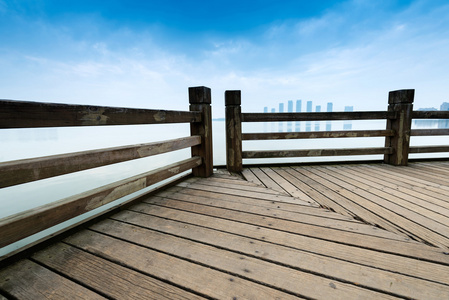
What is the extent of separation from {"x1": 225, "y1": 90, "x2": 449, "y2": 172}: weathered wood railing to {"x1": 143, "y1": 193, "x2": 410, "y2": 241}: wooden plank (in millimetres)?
1258

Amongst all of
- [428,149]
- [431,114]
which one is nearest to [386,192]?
[428,149]

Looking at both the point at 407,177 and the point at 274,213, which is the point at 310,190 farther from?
the point at 407,177

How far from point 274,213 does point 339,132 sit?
2230mm

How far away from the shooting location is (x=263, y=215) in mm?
1550

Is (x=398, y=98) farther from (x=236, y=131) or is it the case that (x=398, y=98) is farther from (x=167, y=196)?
(x=167, y=196)

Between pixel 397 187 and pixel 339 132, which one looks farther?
pixel 339 132

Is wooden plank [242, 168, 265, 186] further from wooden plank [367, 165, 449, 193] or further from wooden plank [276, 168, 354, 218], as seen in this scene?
wooden plank [367, 165, 449, 193]

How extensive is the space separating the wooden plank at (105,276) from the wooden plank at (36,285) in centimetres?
3

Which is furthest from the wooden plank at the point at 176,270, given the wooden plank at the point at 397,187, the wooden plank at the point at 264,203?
the wooden plank at the point at 397,187

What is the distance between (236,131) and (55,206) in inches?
86.2

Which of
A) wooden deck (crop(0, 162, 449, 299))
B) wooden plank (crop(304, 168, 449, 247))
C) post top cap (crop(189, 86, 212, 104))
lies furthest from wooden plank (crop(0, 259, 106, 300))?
post top cap (crop(189, 86, 212, 104))

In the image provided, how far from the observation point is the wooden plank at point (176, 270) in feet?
2.73

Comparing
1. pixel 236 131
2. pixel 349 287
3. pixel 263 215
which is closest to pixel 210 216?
pixel 263 215

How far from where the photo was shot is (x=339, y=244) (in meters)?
1.16
